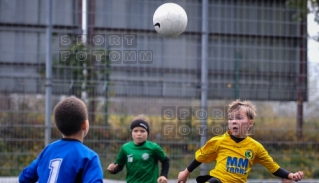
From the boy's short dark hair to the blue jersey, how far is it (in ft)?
0.42

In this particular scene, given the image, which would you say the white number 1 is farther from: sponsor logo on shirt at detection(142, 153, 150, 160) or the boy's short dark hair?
sponsor logo on shirt at detection(142, 153, 150, 160)

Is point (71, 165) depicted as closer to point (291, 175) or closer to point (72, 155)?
point (72, 155)

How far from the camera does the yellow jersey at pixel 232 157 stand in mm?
5895

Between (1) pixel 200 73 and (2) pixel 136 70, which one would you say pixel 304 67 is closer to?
(1) pixel 200 73

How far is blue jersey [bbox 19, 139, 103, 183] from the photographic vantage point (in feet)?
12.5

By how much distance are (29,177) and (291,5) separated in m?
6.83

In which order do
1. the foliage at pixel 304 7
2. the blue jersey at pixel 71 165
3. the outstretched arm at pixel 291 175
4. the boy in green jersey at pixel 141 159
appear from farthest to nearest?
the foliage at pixel 304 7 < the boy in green jersey at pixel 141 159 < the outstretched arm at pixel 291 175 < the blue jersey at pixel 71 165

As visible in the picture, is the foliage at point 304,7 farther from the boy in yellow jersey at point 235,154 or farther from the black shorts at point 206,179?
the black shorts at point 206,179

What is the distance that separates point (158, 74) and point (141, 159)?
2.22 m

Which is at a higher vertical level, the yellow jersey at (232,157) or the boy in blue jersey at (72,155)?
the boy in blue jersey at (72,155)

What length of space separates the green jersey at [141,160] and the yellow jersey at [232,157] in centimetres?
118

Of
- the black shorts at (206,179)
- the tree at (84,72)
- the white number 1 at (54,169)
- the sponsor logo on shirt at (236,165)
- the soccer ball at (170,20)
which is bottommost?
the black shorts at (206,179)

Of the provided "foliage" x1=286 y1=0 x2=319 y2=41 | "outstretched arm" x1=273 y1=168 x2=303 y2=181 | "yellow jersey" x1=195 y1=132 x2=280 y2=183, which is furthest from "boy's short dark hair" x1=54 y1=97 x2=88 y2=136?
"foliage" x1=286 y1=0 x2=319 y2=41

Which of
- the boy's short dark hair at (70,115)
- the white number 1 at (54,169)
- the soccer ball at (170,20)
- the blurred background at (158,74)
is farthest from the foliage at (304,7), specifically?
the white number 1 at (54,169)
